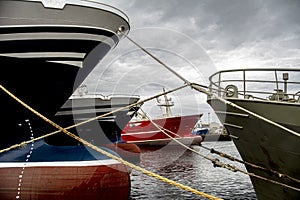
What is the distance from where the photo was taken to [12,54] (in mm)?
7359

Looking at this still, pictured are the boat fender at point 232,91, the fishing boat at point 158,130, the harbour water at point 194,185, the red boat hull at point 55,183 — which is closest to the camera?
the boat fender at point 232,91

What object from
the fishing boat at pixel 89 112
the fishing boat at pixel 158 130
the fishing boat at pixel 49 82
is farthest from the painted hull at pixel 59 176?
the fishing boat at pixel 158 130

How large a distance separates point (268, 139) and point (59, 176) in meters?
5.02

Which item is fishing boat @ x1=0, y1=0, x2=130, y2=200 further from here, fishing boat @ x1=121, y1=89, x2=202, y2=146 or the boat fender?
fishing boat @ x1=121, y1=89, x2=202, y2=146

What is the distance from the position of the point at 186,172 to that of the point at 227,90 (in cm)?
1102

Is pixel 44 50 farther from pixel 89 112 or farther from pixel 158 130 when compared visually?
pixel 158 130

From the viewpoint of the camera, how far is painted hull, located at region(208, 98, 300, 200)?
16.8 feet

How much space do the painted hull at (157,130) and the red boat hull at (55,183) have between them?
2124 cm

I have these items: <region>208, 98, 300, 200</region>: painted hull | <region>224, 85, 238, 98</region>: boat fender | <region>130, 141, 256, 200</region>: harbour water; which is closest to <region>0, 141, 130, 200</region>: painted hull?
<region>130, 141, 256, 200</region>: harbour water

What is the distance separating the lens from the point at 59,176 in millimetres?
7801

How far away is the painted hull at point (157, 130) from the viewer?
96.4 feet

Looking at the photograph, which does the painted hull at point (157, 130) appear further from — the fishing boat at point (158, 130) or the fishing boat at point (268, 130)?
the fishing boat at point (268, 130)

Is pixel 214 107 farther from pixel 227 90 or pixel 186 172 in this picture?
pixel 186 172

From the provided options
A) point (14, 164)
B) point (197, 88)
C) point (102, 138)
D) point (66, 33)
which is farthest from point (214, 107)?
point (102, 138)
